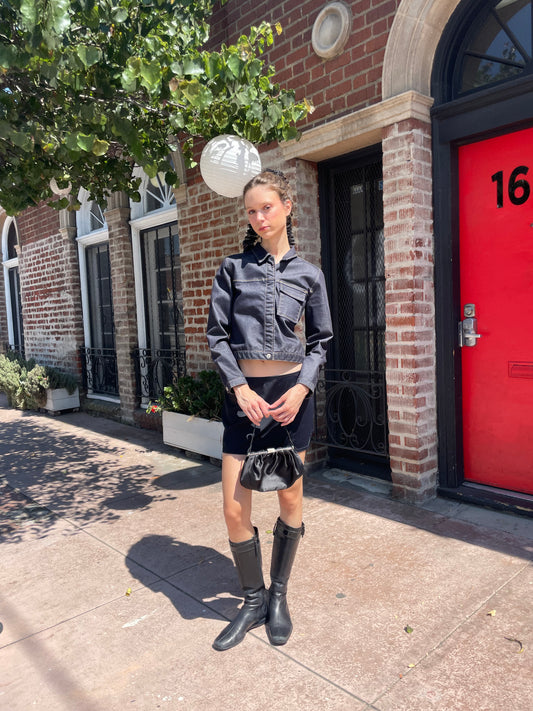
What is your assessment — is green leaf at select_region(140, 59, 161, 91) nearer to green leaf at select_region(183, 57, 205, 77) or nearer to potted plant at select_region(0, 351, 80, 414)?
green leaf at select_region(183, 57, 205, 77)

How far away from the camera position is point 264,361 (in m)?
2.45

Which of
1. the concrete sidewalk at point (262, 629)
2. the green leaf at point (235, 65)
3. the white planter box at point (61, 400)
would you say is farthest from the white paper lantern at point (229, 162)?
the white planter box at point (61, 400)

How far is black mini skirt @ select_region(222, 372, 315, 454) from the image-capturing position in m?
2.44

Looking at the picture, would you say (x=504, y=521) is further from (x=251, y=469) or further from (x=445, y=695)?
(x=251, y=469)

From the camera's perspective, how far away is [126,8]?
10.6 feet

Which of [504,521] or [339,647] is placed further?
[504,521]

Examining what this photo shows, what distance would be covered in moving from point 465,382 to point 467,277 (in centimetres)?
75

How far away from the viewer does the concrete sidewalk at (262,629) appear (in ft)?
7.02

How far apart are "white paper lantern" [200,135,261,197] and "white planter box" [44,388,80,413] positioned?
5.27 metres

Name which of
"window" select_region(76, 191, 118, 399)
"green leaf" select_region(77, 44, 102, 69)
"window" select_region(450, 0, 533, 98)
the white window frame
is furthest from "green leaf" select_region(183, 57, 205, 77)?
the white window frame

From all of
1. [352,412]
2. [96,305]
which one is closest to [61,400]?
[96,305]

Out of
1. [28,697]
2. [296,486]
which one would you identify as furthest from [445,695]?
[28,697]

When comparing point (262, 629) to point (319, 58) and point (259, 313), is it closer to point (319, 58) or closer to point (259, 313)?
point (259, 313)

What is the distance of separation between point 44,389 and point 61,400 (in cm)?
32
